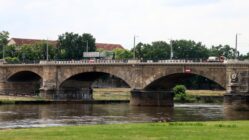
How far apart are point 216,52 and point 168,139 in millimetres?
170041

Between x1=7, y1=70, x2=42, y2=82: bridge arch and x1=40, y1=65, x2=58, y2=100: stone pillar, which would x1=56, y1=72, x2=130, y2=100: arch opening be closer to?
x1=40, y1=65, x2=58, y2=100: stone pillar

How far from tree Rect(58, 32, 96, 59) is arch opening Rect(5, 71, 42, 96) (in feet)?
127

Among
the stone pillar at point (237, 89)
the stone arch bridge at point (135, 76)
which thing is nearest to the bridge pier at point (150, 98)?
the stone arch bridge at point (135, 76)

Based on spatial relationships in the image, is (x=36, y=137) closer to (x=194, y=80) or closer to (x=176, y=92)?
(x=176, y=92)

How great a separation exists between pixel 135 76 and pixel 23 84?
42877 millimetres

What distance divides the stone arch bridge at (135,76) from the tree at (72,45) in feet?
130

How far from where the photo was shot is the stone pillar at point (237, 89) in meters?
84.8

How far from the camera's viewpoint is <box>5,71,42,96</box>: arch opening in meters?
133

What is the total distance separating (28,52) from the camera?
179m

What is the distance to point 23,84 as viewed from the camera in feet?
450

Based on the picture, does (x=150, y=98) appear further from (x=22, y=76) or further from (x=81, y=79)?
(x=22, y=76)

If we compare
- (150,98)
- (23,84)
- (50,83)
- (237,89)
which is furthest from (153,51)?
(237,89)

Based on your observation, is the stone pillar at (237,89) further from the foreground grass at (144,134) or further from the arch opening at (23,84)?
the arch opening at (23,84)

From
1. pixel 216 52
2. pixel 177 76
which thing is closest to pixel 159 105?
pixel 177 76
